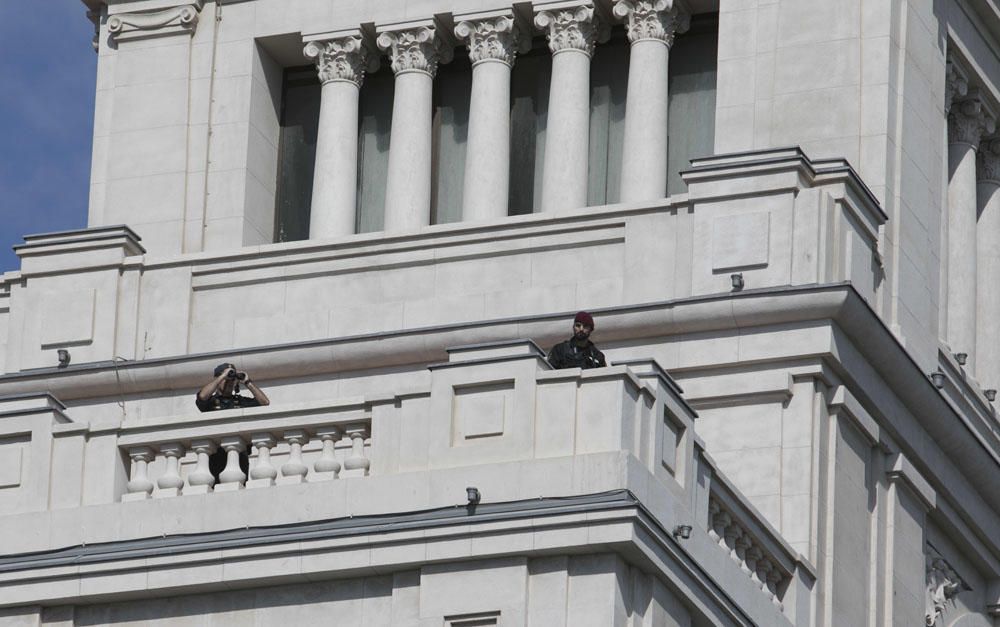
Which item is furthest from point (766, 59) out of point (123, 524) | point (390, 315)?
point (123, 524)

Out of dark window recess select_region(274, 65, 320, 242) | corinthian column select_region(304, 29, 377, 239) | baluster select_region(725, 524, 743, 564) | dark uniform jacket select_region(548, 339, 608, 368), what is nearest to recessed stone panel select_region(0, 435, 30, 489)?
dark uniform jacket select_region(548, 339, 608, 368)

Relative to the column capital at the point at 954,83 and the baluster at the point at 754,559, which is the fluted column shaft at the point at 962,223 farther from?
the baluster at the point at 754,559

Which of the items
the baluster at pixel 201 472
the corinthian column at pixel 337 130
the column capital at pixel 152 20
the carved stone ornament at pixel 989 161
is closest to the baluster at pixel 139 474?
the baluster at pixel 201 472

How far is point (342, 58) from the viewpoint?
5241 centimetres

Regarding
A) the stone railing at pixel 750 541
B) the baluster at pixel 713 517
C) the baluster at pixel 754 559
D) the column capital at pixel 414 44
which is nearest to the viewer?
the baluster at pixel 713 517

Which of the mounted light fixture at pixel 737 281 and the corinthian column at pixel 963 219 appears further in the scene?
the corinthian column at pixel 963 219

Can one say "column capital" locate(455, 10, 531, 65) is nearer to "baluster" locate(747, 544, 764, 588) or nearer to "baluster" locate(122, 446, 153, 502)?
"baluster" locate(747, 544, 764, 588)

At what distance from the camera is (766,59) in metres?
49.2

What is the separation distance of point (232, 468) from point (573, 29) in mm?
15604

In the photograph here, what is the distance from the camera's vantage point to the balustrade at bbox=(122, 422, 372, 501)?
36.6 m

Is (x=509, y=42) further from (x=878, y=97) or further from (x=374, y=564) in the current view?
(x=374, y=564)

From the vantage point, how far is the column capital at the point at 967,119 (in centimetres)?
5278

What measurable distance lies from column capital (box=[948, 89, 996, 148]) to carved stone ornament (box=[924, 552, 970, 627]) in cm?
740

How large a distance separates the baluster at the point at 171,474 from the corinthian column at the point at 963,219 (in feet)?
55.5
